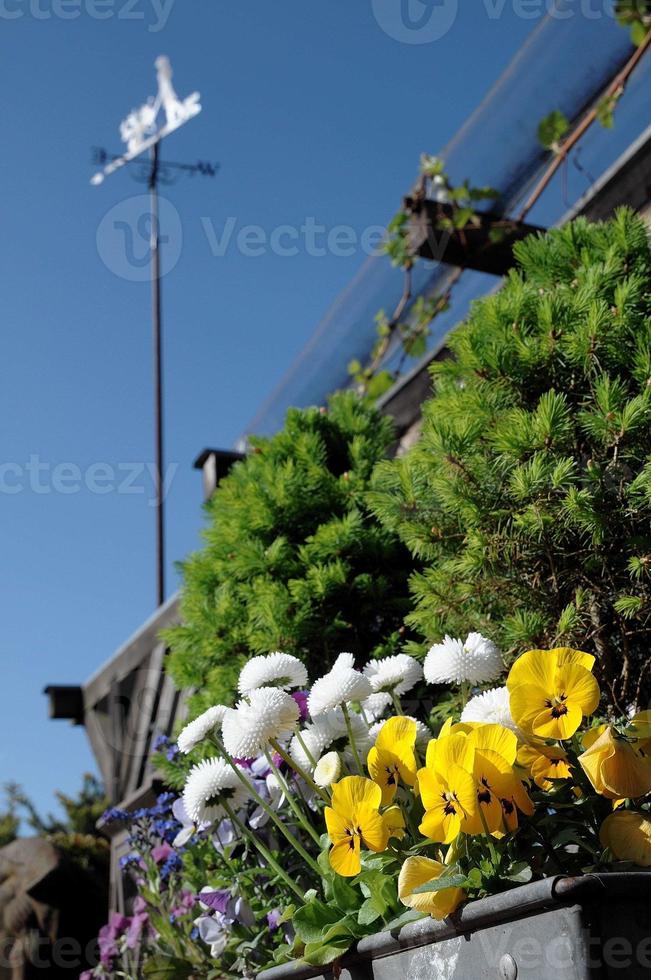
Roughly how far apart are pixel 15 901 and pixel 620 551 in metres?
4.85

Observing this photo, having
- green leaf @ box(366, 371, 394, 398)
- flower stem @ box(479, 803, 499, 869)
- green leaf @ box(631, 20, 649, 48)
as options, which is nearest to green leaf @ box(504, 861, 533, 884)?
flower stem @ box(479, 803, 499, 869)

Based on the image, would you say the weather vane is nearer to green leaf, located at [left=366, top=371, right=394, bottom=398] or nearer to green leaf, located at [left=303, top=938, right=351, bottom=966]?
green leaf, located at [left=366, top=371, right=394, bottom=398]

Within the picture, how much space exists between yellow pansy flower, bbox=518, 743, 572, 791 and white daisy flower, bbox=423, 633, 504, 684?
9.1 inches

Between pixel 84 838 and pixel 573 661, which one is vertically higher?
pixel 84 838

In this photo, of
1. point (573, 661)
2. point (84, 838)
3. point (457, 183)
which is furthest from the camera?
point (84, 838)

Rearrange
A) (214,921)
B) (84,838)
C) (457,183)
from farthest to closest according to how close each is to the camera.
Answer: (84,838)
(457,183)
(214,921)

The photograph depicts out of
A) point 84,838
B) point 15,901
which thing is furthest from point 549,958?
point 84,838

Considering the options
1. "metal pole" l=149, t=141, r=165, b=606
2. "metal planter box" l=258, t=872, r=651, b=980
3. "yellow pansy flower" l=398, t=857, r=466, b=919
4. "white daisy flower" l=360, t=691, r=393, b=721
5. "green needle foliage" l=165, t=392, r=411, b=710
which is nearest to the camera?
"metal planter box" l=258, t=872, r=651, b=980

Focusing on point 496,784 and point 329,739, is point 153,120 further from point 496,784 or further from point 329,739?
point 496,784

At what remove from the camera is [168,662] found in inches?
109

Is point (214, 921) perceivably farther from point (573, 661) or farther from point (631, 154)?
point (631, 154)

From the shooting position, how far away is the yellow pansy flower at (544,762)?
4.69 ft

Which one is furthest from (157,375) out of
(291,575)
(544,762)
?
(544,762)

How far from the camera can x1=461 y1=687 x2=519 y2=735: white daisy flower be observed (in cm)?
155
